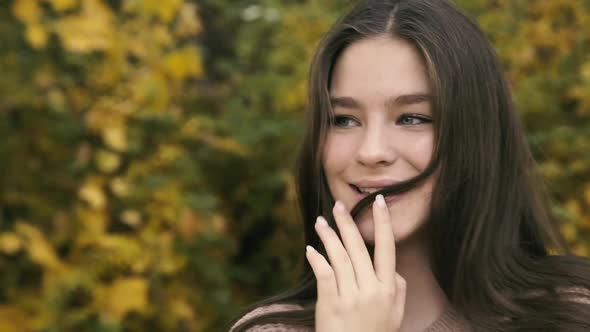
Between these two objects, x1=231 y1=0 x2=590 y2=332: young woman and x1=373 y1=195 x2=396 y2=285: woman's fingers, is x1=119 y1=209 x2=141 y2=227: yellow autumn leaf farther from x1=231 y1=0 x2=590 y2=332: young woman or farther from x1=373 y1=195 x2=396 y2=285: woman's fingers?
x1=373 y1=195 x2=396 y2=285: woman's fingers

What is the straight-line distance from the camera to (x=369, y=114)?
6.52ft

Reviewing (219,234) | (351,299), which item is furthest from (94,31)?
(351,299)

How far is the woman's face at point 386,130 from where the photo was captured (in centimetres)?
197

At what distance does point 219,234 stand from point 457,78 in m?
1.39

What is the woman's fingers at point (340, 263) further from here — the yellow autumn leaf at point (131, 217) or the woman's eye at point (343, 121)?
the yellow autumn leaf at point (131, 217)

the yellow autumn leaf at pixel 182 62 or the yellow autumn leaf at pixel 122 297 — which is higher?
the yellow autumn leaf at pixel 182 62

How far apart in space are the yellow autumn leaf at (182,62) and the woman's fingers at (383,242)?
1.30 meters

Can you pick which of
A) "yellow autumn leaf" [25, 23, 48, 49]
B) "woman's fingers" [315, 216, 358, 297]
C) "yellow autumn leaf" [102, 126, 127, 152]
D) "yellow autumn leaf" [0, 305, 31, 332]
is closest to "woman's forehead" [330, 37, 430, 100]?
"woman's fingers" [315, 216, 358, 297]

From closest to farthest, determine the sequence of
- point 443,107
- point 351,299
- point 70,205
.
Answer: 1. point 351,299
2. point 443,107
3. point 70,205

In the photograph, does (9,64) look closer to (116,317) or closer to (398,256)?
(116,317)

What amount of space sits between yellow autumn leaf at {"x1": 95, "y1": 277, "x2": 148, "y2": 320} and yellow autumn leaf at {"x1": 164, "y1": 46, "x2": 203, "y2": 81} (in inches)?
27.9

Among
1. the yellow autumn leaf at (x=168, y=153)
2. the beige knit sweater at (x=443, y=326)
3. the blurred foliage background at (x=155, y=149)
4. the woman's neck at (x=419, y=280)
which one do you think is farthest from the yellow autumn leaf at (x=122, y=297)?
the woman's neck at (x=419, y=280)

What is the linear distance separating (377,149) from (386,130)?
0.19 feet

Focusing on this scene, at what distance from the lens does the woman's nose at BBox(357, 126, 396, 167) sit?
1.95m
